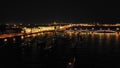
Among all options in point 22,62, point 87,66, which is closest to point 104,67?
point 87,66

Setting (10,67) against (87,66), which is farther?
(87,66)

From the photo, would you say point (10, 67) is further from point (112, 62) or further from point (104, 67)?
point (112, 62)

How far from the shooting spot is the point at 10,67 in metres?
28.3

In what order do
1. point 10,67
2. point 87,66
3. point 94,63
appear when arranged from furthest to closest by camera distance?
point 94,63, point 87,66, point 10,67

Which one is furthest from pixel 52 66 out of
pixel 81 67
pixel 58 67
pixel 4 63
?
pixel 4 63

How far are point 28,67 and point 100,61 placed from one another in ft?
32.6

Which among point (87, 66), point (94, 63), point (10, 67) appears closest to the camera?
point (10, 67)

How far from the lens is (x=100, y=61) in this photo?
111 ft

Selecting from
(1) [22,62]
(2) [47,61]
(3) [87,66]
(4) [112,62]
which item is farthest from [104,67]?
(1) [22,62]

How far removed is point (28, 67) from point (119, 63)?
11.3 meters

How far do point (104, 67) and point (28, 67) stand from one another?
836cm

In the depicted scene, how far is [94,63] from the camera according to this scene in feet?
106

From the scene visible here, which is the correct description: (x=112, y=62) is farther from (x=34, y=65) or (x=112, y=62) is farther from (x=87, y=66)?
(x=34, y=65)

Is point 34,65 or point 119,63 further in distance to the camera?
point 119,63
